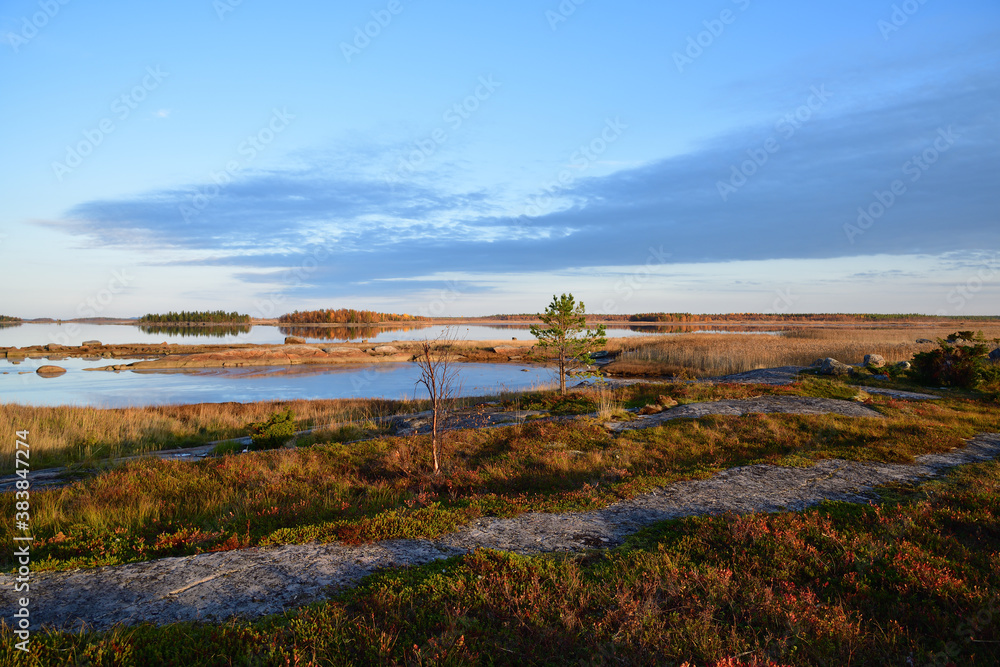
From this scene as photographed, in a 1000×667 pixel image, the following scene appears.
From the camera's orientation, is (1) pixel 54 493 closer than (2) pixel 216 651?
No

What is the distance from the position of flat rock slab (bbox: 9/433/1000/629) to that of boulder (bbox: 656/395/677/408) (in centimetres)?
879

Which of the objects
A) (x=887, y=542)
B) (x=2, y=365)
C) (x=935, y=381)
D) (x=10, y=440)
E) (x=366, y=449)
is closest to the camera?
(x=887, y=542)

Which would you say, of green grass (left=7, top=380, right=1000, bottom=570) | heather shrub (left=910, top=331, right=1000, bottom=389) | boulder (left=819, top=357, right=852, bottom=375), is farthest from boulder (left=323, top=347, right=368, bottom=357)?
heather shrub (left=910, top=331, right=1000, bottom=389)

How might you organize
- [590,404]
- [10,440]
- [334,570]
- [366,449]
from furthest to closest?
[590,404] < [10,440] < [366,449] < [334,570]

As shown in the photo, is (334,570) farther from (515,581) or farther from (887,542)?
(887,542)

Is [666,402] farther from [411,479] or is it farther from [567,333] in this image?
[411,479]

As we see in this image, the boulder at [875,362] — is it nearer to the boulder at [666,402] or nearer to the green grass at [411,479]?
the green grass at [411,479]

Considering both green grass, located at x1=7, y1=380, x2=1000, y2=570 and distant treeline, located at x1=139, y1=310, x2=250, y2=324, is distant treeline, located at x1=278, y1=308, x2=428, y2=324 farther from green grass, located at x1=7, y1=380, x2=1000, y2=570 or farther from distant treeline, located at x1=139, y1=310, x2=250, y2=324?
green grass, located at x1=7, y1=380, x2=1000, y2=570

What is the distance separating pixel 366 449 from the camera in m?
13.0

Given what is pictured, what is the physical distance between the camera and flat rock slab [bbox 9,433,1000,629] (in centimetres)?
474

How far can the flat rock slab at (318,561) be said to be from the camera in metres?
4.74

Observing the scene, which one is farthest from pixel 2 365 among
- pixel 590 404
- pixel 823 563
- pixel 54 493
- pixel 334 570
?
pixel 823 563

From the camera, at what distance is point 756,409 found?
647 inches

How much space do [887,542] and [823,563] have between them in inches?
43.2
